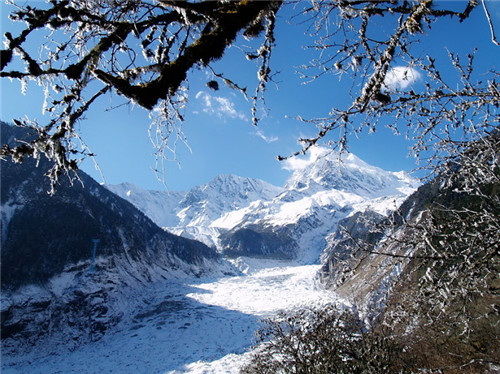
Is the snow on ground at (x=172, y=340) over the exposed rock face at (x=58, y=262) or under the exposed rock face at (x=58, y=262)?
under

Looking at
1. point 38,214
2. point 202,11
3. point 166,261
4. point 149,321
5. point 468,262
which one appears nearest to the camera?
point 202,11

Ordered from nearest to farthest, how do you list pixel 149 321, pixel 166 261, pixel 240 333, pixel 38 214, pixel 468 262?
pixel 468 262
pixel 240 333
pixel 149 321
pixel 38 214
pixel 166 261

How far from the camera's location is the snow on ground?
136ft

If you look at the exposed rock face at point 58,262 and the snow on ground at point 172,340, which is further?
the exposed rock face at point 58,262

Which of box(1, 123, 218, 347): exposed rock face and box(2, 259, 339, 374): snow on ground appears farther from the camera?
box(1, 123, 218, 347): exposed rock face

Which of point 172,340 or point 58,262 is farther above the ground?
point 58,262

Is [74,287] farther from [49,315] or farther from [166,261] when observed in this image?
[166,261]

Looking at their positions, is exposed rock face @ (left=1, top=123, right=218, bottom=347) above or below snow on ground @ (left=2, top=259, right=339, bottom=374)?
above

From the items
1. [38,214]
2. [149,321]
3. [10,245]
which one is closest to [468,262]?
[149,321]

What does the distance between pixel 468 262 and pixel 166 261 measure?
13401 centimetres

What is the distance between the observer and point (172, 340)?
172 ft

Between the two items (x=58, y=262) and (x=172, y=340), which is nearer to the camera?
(x=172, y=340)

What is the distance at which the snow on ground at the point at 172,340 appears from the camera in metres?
41.6

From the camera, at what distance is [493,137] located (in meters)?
3.59
